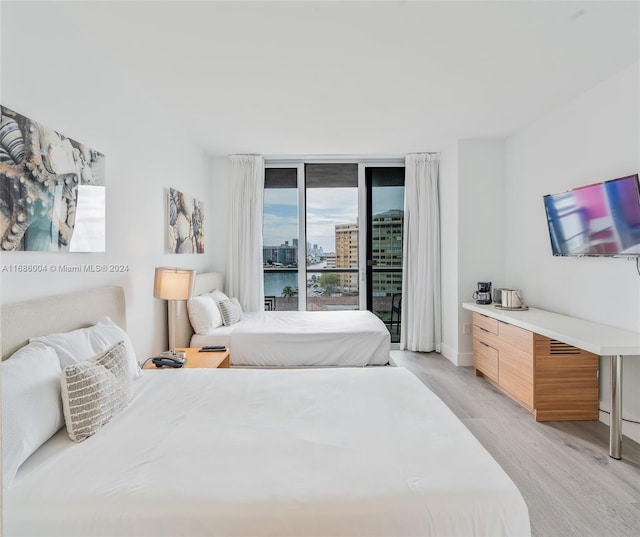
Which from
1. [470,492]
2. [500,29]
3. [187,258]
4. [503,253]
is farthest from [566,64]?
[187,258]

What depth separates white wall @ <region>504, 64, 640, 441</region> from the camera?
2566 millimetres

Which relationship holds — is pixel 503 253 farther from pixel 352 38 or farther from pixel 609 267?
pixel 352 38

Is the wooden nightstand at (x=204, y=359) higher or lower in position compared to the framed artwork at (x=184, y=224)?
lower

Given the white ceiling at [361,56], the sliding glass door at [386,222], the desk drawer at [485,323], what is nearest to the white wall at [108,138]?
the white ceiling at [361,56]

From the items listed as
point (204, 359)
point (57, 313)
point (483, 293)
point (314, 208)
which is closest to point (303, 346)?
point (204, 359)

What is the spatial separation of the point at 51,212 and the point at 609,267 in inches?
146

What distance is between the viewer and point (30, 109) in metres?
1.70

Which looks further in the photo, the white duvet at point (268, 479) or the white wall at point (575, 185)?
the white wall at point (575, 185)

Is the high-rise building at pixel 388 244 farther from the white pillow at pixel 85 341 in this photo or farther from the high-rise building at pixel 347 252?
the white pillow at pixel 85 341

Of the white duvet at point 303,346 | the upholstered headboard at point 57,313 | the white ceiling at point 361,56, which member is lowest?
the white duvet at point 303,346

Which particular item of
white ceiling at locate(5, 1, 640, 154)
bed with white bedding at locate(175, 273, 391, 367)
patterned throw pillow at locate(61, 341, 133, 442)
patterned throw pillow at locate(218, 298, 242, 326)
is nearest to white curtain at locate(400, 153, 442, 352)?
white ceiling at locate(5, 1, 640, 154)

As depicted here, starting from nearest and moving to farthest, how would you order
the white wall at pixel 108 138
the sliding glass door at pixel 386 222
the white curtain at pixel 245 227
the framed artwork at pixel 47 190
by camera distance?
1. the framed artwork at pixel 47 190
2. the white wall at pixel 108 138
3. the white curtain at pixel 245 227
4. the sliding glass door at pixel 386 222

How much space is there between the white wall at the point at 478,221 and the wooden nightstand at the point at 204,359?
275 cm

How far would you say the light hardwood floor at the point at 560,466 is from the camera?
5.79ft
